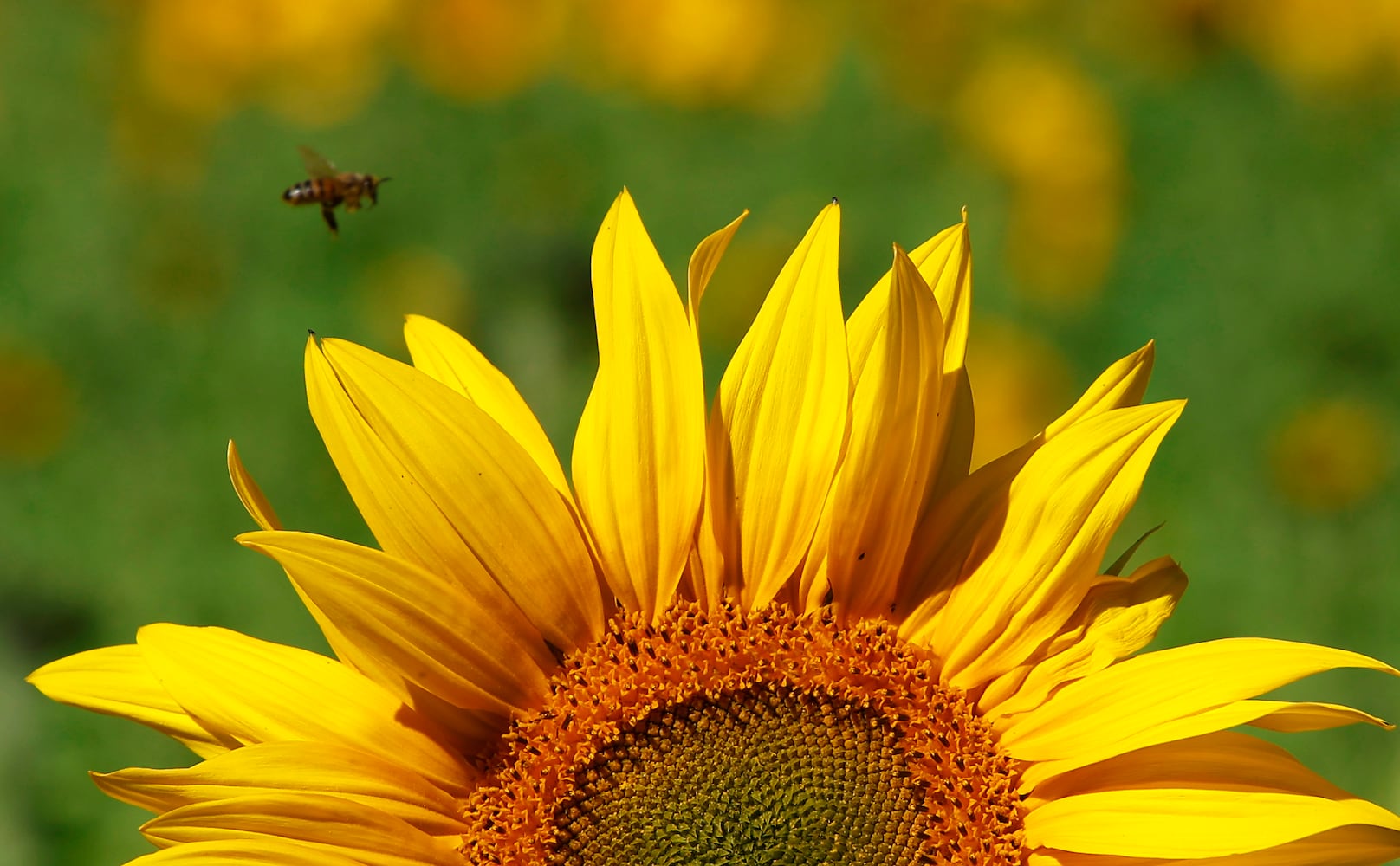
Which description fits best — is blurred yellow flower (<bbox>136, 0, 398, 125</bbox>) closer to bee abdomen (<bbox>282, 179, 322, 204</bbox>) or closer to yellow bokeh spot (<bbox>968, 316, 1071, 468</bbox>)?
yellow bokeh spot (<bbox>968, 316, 1071, 468</bbox>)

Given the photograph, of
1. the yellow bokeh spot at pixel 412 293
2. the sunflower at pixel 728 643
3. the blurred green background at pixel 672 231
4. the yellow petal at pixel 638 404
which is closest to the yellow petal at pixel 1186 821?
the sunflower at pixel 728 643

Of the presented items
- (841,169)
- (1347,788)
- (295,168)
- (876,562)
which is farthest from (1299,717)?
(295,168)

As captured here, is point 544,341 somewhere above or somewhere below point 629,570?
above

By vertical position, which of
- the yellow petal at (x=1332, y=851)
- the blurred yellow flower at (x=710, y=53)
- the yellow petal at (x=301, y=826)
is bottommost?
the yellow petal at (x=301, y=826)

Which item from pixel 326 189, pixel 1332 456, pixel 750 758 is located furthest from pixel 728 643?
pixel 1332 456

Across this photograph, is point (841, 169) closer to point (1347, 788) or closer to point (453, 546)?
point (1347, 788)

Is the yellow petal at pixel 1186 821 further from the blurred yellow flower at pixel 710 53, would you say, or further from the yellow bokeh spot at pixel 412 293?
the blurred yellow flower at pixel 710 53

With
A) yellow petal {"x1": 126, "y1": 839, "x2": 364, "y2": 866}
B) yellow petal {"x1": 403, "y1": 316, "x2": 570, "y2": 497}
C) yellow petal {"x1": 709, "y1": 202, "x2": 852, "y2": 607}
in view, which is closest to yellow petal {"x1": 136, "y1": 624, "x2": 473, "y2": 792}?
yellow petal {"x1": 126, "y1": 839, "x2": 364, "y2": 866}
